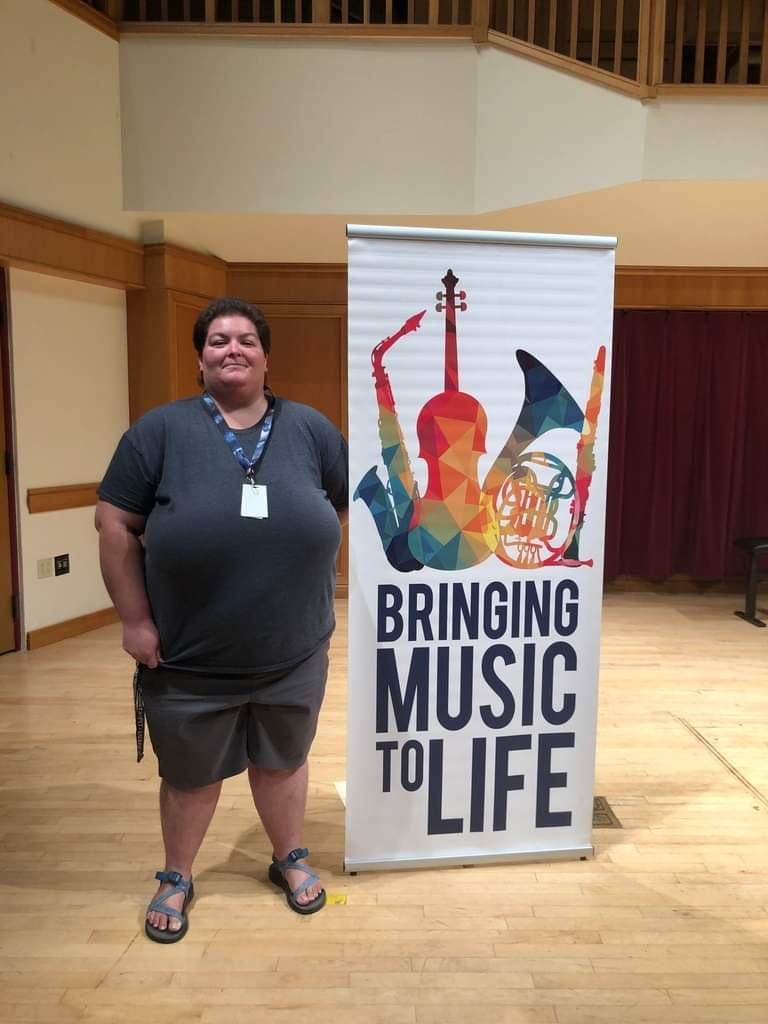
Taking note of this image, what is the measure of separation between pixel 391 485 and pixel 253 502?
16.2 inches

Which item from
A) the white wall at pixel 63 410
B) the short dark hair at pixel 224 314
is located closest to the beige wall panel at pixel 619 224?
the white wall at pixel 63 410

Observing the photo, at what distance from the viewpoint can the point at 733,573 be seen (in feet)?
17.7

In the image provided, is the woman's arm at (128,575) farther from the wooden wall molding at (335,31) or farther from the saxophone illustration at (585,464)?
the wooden wall molding at (335,31)

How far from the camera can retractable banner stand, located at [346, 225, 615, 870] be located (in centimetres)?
181

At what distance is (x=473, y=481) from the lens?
189cm

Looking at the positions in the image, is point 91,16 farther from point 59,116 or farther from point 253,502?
point 253,502

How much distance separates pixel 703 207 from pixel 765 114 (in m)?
0.50

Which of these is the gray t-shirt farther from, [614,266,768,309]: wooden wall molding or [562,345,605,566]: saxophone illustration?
[614,266,768,309]: wooden wall molding

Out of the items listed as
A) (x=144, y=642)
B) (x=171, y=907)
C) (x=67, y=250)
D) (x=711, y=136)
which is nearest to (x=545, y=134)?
(x=711, y=136)

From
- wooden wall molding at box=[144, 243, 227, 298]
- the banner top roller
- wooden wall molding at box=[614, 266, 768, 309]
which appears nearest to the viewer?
the banner top roller

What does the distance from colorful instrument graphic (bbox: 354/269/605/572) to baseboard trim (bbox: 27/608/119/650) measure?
2.86 m

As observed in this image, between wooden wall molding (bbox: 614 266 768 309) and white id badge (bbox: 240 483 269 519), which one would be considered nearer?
white id badge (bbox: 240 483 269 519)

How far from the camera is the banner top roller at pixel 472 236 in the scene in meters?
1.75

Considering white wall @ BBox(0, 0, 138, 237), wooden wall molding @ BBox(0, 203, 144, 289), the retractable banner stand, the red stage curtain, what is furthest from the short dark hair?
the red stage curtain
